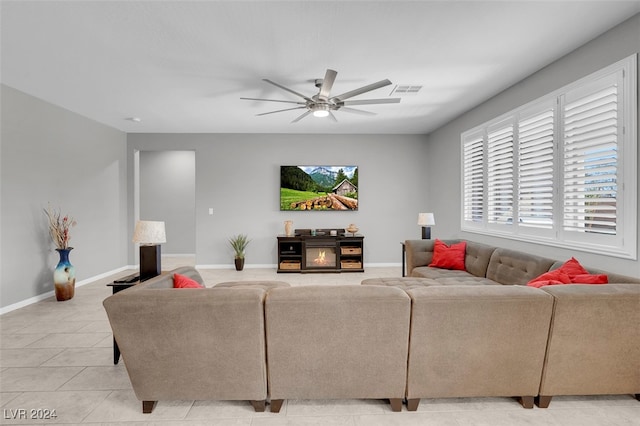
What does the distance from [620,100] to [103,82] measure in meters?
5.09

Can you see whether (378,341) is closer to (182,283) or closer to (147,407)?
(182,283)

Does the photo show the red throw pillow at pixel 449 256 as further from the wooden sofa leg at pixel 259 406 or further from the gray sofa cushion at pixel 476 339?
the wooden sofa leg at pixel 259 406

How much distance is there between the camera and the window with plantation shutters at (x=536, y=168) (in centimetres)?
320

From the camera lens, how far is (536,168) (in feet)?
11.1

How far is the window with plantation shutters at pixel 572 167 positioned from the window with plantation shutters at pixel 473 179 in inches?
6.8

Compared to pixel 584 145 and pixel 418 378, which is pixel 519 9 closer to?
pixel 584 145

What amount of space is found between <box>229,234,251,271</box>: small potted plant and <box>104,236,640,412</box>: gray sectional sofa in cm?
418

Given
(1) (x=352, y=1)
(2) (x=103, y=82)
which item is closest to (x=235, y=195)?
(2) (x=103, y=82)

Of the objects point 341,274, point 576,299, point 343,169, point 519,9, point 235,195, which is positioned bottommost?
point 341,274

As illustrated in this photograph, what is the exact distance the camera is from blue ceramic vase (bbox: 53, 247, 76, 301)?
411 centimetres

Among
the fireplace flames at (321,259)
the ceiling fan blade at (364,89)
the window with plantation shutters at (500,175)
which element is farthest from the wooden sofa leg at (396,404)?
the fireplace flames at (321,259)

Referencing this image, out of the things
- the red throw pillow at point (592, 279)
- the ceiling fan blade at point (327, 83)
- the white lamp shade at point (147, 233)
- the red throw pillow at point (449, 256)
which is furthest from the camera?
the red throw pillow at point (449, 256)

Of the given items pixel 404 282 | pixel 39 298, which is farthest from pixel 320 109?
pixel 39 298

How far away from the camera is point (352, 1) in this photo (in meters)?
2.23
